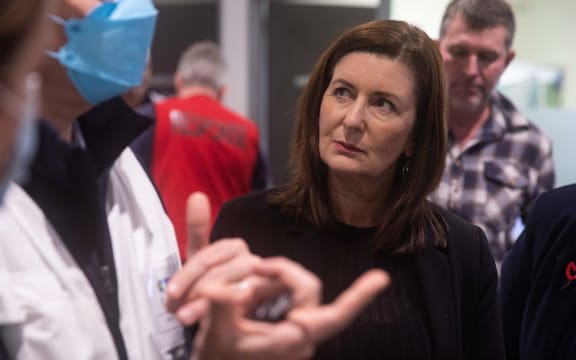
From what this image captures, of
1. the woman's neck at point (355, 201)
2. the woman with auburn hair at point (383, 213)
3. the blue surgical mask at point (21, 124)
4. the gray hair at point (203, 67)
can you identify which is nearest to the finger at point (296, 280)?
the blue surgical mask at point (21, 124)

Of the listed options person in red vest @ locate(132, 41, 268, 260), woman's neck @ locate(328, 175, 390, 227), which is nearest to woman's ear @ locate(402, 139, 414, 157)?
woman's neck @ locate(328, 175, 390, 227)

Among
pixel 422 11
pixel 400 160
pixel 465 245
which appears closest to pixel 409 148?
pixel 400 160

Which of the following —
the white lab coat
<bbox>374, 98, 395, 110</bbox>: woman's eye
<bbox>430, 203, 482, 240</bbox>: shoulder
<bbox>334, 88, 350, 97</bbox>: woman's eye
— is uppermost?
<bbox>334, 88, 350, 97</bbox>: woman's eye

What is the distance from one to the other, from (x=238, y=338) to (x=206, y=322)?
0.06 m

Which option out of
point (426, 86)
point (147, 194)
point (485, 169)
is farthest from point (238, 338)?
point (485, 169)

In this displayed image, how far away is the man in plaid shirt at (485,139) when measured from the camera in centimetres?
218

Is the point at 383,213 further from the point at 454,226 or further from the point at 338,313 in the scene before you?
the point at 338,313

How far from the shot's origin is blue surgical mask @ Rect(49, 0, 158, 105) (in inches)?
38.6

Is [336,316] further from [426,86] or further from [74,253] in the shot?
[426,86]

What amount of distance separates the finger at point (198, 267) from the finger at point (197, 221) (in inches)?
3.2

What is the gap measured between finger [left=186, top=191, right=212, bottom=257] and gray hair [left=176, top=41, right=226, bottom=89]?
A: 228cm

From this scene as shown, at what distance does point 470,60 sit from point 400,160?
743mm

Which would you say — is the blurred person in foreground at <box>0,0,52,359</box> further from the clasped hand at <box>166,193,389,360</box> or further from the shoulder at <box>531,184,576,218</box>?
the shoulder at <box>531,184,576,218</box>

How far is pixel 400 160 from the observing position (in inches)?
63.7
